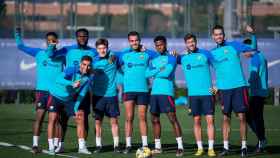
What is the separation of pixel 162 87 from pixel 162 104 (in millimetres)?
312

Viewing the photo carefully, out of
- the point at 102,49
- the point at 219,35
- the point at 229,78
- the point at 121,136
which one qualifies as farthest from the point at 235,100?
the point at 121,136

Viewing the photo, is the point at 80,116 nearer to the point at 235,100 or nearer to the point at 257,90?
the point at 235,100

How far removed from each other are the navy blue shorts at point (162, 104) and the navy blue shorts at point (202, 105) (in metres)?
0.44

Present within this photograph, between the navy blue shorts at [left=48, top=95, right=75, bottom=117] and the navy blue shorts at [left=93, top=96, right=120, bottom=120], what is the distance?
0.51 m

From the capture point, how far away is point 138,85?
18688mm

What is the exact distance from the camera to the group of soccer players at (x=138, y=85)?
59.2 feet

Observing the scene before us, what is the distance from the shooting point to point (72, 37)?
35.2 metres

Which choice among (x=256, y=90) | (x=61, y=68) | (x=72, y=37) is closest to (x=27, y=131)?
(x=61, y=68)

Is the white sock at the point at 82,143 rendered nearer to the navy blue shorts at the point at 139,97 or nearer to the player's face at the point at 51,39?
the navy blue shorts at the point at 139,97

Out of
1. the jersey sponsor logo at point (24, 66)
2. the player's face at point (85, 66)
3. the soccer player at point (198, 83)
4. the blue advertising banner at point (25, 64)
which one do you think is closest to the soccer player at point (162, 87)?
the soccer player at point (198, 83)

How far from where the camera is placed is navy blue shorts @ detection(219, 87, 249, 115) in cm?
1791

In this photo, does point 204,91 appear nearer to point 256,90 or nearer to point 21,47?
point 256,90

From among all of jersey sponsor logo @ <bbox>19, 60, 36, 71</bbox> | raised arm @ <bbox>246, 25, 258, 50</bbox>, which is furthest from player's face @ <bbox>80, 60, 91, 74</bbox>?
jersey sponsor logo @ <bbox>19, 60, 36, 71</bbox>

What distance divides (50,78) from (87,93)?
0.76 m
